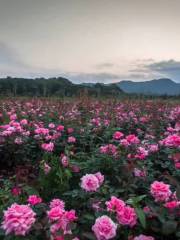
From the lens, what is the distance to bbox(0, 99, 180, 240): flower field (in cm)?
207

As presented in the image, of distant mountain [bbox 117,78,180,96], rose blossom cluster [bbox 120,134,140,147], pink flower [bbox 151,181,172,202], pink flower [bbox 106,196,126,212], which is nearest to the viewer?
pink flower [bbox 106,196,126,212]

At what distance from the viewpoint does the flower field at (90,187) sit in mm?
2070

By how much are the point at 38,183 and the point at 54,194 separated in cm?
19

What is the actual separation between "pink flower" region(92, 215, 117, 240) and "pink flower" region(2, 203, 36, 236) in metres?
0.31

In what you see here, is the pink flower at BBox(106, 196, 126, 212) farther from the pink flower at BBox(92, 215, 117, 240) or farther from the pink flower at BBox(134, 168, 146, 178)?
the pink flower at BBox(134, 168, 146, 178)

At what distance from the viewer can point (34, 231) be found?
214cm

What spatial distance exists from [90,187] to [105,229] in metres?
0.58

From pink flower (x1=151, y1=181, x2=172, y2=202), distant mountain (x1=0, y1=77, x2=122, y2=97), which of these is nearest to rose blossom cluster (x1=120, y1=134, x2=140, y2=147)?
pink flower (x1=151, y1=181, x2=172, y2=202)

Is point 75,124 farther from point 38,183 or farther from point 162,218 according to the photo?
point 162,218

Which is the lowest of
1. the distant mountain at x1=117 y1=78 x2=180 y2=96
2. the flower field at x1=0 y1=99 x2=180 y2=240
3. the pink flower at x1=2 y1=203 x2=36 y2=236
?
the distant mountain at x1=117 y1=78 x2=180 y2=96

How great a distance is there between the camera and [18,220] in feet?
6.20

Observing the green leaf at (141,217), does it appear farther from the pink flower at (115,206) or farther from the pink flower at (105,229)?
the pink flower at (105,229)

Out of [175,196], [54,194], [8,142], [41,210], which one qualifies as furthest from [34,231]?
[8,142]

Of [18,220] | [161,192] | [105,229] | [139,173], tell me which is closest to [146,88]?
[139,173]
